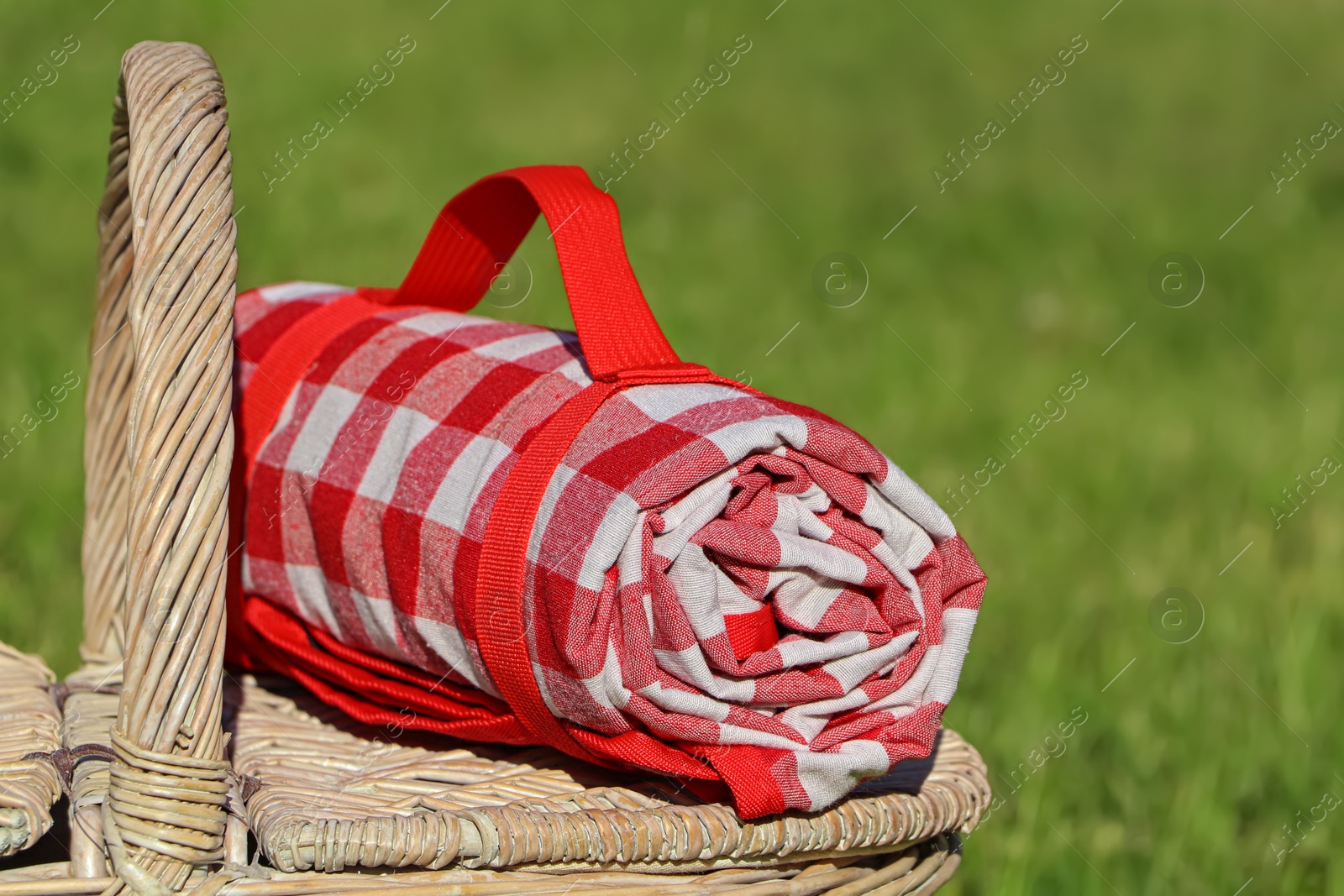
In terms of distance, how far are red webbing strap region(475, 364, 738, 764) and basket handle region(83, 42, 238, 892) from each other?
0.55ft

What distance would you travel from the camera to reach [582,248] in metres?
0.96

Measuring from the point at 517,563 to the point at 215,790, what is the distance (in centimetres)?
22

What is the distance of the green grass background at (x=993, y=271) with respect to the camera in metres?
1.69

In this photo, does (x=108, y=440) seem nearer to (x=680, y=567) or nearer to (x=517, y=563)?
(x=517, y=563)

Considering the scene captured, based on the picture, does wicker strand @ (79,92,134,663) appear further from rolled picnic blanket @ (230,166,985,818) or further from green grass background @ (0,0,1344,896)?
green grass background @ (0,0,1344,896)

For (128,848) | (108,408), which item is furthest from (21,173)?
(128,848)

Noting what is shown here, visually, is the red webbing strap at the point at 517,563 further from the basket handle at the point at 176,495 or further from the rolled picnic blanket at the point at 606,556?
the basket handle at the point at 176,495

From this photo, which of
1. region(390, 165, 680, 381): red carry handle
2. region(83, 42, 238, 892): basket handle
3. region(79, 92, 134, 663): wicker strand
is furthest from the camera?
region(79, 92, 134, 663): wicker strand

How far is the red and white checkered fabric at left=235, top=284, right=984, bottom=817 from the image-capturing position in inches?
32.3

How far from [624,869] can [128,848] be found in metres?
0.29

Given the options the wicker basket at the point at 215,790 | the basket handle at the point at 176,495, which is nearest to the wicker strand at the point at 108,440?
the wicker basket at the point at 215,790

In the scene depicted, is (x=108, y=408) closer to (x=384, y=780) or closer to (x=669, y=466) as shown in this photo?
(x=384, y=780)

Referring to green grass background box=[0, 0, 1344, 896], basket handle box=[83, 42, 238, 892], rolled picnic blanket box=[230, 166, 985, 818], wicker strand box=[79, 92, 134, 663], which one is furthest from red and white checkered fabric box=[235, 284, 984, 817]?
green grass background box=[0, 0, 1344, 896]

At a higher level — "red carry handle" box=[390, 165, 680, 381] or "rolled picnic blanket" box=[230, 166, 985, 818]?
"red carry handle" box=[390, 165, 680, 381]
